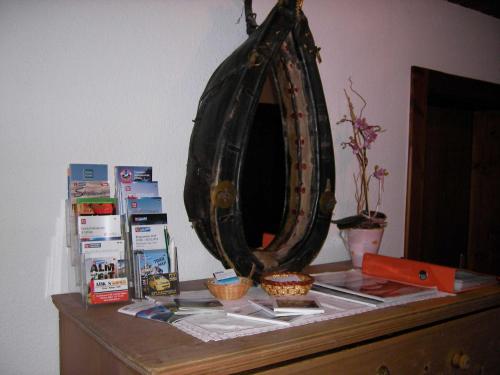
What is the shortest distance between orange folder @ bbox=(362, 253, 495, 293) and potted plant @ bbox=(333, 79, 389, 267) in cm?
11

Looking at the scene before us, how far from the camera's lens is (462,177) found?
8.13ft

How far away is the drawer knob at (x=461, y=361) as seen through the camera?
3.77 ft

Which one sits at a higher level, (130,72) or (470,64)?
(470,64)

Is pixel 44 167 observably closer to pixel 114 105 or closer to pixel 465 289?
pixel 114 105

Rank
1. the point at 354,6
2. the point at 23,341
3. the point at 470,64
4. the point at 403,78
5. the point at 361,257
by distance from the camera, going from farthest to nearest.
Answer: the point at 470,64 → the point at 403,78 → the point at 354,6 → the point at 361,257 → the point at 23,341

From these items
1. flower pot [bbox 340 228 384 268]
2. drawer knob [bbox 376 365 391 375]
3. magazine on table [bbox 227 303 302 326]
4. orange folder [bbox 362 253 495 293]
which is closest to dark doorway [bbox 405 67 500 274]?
flower pot [bbox 340 228 384 268]

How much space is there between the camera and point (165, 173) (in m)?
1.28

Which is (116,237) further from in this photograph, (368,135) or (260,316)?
(368,135)

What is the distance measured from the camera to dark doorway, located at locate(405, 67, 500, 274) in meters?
2.25

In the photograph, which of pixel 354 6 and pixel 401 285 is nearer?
pixel 401 285

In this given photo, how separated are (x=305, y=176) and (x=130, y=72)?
1.93 ft

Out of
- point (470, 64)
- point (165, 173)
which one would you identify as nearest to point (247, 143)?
point (165, 173)

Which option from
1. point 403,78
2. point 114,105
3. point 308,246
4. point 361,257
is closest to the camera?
point 114,105

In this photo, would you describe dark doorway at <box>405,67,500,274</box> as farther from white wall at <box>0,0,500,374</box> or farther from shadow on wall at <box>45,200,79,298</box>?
shadow on wall at <box>45,200,79,298</box>
